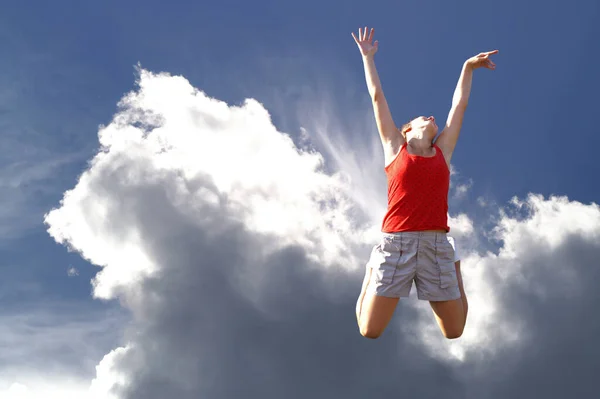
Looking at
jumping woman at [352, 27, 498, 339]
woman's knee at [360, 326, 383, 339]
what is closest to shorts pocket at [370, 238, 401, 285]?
jumping woman at [352, 27, 498, 339]

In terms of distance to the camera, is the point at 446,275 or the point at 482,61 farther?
the point at 482,61

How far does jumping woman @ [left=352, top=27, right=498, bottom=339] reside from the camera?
372 inches

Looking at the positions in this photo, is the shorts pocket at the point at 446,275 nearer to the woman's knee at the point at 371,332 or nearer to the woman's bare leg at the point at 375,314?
the woman's bare leg at the point at 375,314

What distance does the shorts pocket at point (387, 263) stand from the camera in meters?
9.50

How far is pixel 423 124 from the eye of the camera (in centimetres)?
989

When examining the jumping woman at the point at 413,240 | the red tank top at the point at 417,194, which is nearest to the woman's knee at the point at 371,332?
the jumping woman at the point at 413,240

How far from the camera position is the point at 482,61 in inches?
413

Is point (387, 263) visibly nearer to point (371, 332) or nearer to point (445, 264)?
point (445, 264)

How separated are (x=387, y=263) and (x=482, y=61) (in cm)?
371

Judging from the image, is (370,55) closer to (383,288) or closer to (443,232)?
(443,232)

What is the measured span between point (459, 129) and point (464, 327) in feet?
10.1

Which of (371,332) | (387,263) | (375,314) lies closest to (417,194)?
(387,263)

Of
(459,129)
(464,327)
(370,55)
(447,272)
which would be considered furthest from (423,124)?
(464,327)

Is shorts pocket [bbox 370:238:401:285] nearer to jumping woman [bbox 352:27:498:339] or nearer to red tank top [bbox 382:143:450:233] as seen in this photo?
jumping woman [bbox 352:27:498:339]
